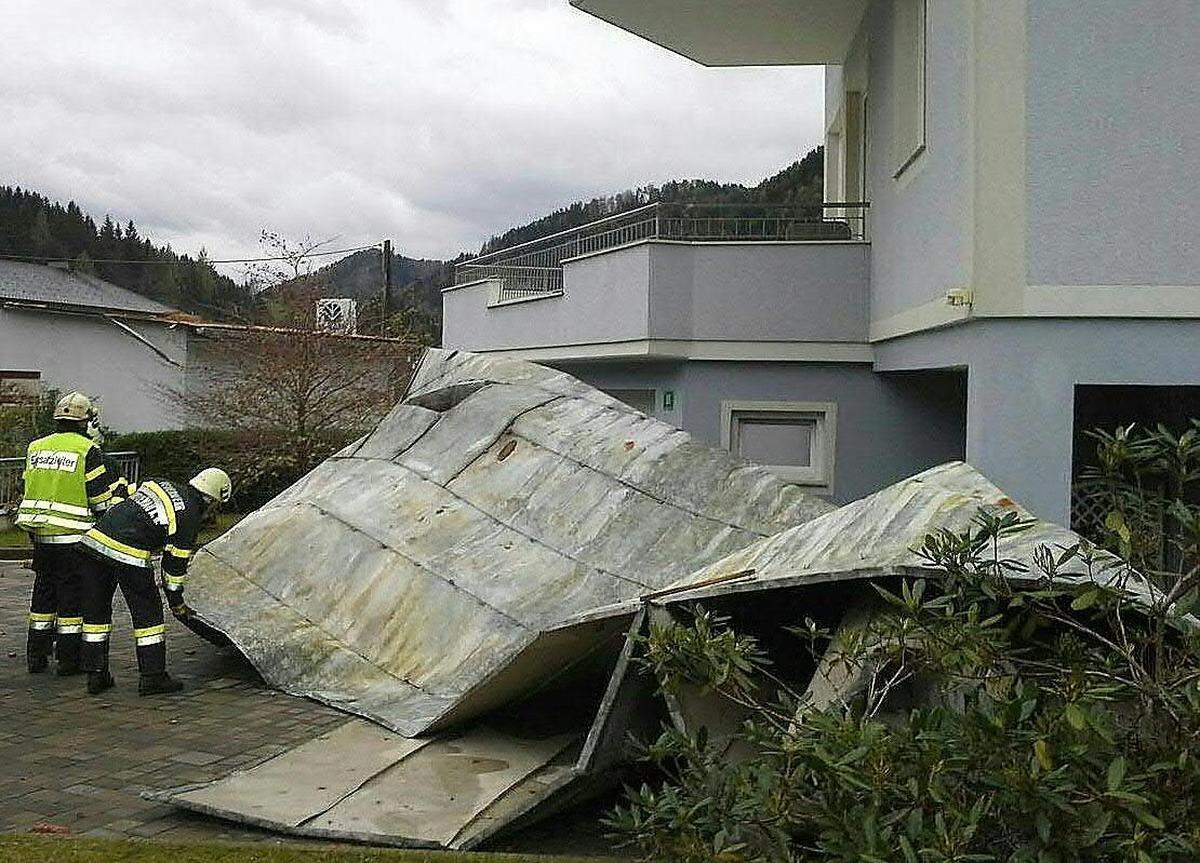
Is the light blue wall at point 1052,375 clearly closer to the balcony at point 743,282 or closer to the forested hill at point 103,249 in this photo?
the balcony at point 743,282

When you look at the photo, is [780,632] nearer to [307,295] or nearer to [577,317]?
[577,317]

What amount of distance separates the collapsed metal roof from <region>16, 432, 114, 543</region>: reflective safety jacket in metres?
0.96

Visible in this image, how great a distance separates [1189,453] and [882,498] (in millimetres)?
2059

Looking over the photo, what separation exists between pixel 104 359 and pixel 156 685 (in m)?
24.0

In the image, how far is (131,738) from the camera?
8.16m

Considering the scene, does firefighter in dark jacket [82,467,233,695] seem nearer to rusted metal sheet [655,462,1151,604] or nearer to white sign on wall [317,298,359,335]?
Result: rusted metal sheet [655,462,1151,604]

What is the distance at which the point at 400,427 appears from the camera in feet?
34.6

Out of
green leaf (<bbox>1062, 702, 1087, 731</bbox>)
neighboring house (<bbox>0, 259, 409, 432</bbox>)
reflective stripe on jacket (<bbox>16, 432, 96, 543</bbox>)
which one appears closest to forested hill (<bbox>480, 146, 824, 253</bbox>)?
reflective stripe on jacket (<bbox>16, 432, 96, 543</bbox>)

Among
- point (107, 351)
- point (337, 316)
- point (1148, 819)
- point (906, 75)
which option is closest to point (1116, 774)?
point (1148, 819)

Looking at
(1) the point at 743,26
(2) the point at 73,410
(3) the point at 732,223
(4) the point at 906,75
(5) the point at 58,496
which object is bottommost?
(5) the point at 58,496

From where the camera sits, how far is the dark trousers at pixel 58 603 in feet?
32.6

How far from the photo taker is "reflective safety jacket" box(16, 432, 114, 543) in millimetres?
9820

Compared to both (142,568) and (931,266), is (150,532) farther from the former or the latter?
(931,266)

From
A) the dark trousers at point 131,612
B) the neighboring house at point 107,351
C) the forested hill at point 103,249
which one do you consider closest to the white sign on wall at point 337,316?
the neighboring house at point 107,351
